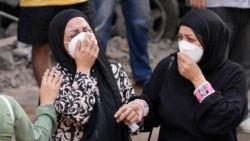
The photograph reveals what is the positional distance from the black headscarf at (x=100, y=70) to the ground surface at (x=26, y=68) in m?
1.63

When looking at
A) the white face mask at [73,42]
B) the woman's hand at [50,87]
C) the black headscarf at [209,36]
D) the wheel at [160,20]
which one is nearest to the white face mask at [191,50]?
the black headscarf at [209,36]

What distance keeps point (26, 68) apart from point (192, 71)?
10.6 ft

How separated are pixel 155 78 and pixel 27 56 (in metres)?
2.97

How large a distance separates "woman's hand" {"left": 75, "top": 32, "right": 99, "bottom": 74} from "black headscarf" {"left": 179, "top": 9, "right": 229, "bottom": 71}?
19.1 inches

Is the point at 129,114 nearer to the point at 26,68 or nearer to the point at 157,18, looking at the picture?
the point at 26,68

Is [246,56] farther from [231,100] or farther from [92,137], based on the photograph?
[92,137]

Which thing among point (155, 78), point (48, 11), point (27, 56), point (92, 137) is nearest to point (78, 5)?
point (48, 11)

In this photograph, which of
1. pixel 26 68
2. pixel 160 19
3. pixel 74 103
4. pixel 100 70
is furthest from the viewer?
pixel 160 19

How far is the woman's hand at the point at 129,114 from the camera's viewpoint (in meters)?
3.16

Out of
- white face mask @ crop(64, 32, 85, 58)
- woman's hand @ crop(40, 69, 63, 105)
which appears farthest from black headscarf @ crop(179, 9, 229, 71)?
woman's hand @ crop(40, 69, 63, 105)

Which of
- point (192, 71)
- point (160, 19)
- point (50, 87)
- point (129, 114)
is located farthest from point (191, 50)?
point (160, 19)

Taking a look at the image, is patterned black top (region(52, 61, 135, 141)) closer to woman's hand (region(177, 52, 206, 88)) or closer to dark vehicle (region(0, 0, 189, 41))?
woman's hand (region(177, 52, 206, 88))

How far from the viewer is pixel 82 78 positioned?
3.12 metres

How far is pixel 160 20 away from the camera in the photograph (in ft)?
22.6
